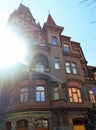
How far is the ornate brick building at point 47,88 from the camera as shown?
2005 cm

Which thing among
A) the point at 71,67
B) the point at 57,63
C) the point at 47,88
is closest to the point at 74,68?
the point at 71,67

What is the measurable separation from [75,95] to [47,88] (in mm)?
4147

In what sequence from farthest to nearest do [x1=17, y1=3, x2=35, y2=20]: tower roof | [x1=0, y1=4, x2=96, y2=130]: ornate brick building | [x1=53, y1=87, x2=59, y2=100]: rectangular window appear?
[x1=17, y1=3, x2=35, y2=20]: tower roof
[x1=53, y1=87, x2=59, y2=100]: rectangular window
[x1=0, y1=4, x2=96, y2=130]: ornate brick building

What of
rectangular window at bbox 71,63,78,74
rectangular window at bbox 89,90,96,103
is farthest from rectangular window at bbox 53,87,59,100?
rectangular window at bbox 89,90,96,103

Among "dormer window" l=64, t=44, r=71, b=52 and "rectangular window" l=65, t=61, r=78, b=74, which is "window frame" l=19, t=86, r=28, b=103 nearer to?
"rectangular window" l=65, t=61, r=78, b=74

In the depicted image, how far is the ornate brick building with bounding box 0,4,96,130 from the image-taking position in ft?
65.8

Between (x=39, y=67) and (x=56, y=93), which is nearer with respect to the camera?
(x=56, y=93)

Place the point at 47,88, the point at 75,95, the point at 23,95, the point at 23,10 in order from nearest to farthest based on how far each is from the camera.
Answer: the point at 23,95 → the point at 47,88 → the point at 75,95 → the point at 23,10

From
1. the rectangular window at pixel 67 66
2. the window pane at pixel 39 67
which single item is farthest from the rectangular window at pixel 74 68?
the window pane at pixel 39 67

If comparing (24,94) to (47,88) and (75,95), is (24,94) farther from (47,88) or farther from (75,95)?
(75,95)

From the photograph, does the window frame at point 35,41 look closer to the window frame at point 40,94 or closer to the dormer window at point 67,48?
the dormer window at point 67,48

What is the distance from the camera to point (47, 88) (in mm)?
22172

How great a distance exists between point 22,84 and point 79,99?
8207mm

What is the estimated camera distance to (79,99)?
2281 centimetres
